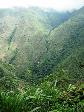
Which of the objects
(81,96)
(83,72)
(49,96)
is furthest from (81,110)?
(83,72)

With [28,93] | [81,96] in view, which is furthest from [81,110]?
[81,96]

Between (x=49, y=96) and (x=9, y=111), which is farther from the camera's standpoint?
(x=49, y=96)

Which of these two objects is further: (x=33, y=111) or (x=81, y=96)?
(x=81, y=96)

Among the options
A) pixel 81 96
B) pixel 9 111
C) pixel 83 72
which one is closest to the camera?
pixel 9 111

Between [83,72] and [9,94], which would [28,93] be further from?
[83,72]

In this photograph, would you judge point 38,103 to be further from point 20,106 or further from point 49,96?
point 20,106

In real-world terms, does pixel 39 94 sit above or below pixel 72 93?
above

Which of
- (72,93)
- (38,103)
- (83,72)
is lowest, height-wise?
(83,72)

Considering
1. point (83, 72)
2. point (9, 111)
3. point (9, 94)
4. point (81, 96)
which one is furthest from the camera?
point (83, 72)

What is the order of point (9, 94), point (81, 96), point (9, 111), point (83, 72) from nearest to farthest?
point (9, 111)
point (9, 94)
point (81, 96)
point (83, 72)
